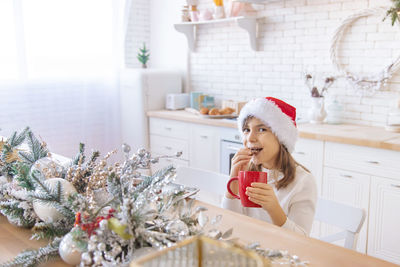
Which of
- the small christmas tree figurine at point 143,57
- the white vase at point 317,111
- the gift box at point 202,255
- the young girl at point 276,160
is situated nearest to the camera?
the gift box at point 202,255

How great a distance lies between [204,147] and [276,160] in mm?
2168

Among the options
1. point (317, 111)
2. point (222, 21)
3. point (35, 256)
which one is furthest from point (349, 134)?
point (35, 256)

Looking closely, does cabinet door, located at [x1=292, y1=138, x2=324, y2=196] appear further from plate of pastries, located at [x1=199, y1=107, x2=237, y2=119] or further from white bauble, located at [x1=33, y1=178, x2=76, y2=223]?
white bauble, located at [x1=33, y1=178, x2=76, y2=223]

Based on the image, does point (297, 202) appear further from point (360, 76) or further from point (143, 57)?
point (143, 57)

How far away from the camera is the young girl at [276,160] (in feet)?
5.34

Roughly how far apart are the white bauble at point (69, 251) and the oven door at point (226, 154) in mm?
2627

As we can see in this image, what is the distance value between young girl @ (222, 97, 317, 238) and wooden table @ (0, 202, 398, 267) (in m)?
0.32

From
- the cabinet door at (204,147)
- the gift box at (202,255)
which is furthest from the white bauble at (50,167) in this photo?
the cabinet door at (204,147)

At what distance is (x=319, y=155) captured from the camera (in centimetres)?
300

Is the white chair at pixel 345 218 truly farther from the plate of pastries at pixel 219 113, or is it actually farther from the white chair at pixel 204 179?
the plate of pastries at pixel 219 113

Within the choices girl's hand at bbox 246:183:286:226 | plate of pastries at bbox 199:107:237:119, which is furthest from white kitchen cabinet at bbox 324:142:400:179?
girl's hand at bbox 246:183:286:226

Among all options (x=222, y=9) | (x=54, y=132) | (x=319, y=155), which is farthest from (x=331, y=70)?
(x=54, y=132)

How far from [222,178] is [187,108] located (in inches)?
98.1

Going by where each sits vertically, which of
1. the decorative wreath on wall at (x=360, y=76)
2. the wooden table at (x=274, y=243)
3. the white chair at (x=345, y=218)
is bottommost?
the white chair at (x=345, y=218)
